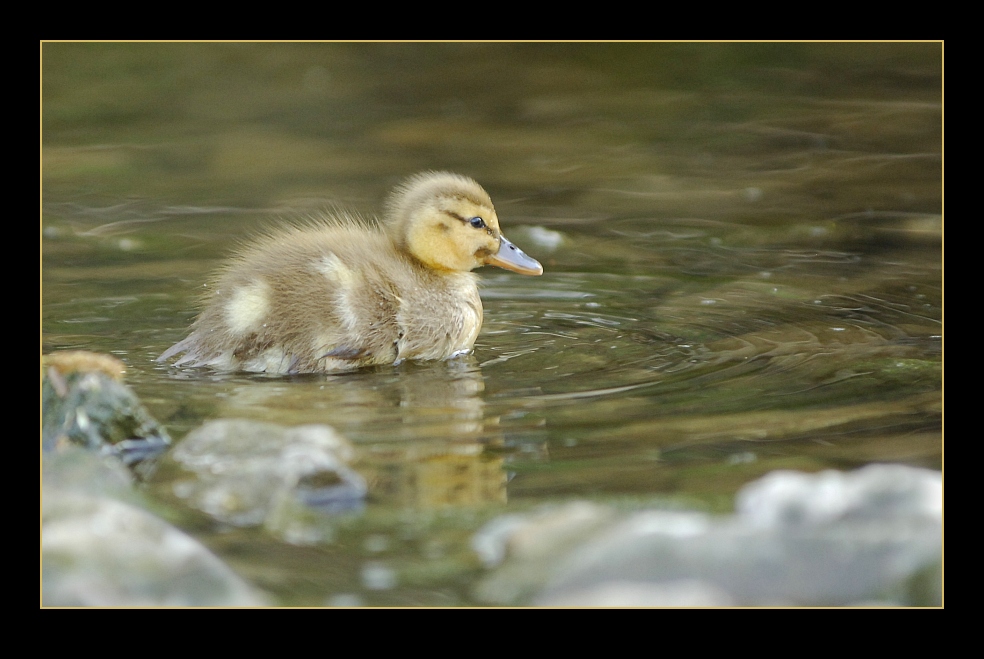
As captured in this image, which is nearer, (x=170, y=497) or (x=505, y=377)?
(x=170, y=497)

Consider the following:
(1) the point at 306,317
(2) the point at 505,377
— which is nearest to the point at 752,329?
(2) the point at 505,377

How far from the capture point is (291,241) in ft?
15.2

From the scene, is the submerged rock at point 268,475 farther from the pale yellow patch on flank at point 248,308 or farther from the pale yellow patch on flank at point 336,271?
the pale yellow patch on flank at point 336,271

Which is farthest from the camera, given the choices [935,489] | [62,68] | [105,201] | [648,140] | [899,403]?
[62,68]

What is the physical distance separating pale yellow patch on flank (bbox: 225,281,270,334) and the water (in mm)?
200

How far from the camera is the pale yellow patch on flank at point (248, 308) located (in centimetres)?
437

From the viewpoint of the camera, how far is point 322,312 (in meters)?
4.43

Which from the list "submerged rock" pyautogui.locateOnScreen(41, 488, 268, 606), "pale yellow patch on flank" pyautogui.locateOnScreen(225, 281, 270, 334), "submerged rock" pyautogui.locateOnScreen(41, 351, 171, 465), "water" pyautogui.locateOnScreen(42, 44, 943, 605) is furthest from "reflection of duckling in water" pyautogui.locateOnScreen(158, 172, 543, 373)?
"submerged rock" pyautogui.locateOnScreen(41, 488, 268, 606)

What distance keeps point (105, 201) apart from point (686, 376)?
→ 158 inches

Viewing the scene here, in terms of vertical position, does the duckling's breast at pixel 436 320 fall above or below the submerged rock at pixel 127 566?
above

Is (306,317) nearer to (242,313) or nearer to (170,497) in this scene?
(242,313)

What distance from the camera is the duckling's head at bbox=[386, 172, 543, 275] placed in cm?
486

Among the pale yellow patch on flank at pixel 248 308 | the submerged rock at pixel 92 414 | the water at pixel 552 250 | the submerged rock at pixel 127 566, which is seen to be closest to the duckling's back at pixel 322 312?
the pale yellow patch on flank at pixel 248 308

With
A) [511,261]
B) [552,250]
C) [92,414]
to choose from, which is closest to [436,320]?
[511,261]
